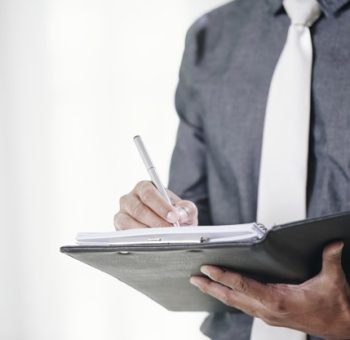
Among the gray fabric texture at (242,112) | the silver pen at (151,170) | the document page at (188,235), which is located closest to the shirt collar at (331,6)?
the gray fabric texture at (242,112)

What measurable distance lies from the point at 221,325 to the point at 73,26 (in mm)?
906

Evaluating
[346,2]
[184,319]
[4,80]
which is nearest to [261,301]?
[346,2]

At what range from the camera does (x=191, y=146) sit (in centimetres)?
128

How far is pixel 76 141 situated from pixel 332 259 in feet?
3.41

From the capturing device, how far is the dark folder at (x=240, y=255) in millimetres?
747

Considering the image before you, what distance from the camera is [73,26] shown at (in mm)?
1731

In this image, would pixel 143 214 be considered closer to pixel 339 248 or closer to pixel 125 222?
pixel 125 222

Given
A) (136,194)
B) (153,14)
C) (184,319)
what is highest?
(153,14)

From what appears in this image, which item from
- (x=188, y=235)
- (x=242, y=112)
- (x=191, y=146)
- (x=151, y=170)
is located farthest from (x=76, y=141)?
(x=188, y=235)

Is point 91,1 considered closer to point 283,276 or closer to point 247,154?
point 247,154

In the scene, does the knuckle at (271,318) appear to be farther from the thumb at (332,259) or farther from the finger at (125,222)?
the finger at (125,222)

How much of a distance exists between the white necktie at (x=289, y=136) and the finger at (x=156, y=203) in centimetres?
20

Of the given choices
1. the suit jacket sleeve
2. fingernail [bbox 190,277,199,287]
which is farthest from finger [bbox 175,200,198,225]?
the suit jacket sleeve

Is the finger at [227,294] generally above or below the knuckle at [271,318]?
above
